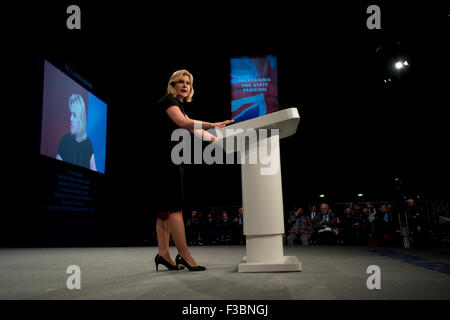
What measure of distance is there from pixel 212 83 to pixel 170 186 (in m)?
7.30

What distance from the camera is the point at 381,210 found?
560 cm

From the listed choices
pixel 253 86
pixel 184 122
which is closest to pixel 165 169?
pixel 184 122

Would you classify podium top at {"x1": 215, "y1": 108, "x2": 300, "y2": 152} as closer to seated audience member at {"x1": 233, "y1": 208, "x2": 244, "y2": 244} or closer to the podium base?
the podium base

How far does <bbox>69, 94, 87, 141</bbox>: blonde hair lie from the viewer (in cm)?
580

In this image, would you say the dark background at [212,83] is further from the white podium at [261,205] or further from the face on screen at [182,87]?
the white podium at [261,205]

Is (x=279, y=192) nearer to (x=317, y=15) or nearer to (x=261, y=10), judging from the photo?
(x=261, y=10)

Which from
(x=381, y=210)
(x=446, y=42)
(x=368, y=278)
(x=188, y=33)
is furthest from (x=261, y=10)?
(x=368, y=278)

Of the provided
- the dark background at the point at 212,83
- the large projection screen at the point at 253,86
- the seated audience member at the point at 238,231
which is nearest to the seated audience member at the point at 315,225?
the seated audience member at the point at 238,231

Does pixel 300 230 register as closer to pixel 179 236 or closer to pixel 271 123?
pixel 179 236

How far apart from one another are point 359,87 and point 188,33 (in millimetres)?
5683

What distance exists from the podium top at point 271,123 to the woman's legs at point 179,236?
1.86ft

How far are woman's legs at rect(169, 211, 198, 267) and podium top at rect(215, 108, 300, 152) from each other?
567 millimetres

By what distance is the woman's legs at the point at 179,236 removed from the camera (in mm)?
1879

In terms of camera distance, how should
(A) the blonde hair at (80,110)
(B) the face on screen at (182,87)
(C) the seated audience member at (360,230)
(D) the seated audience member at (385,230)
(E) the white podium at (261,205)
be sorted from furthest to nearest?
(A) the blonde hair at (80,110), (C) the seated audience member at (360,230), (D) the seated audience member at (385,230), (B) the face on screen at (182,87), (E) the white podium at (261,205)
